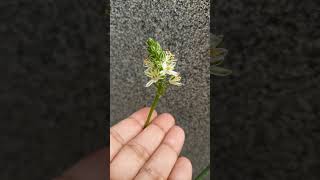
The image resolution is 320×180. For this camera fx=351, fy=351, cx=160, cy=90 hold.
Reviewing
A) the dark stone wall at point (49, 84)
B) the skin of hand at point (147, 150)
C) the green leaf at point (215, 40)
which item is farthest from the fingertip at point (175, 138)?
the dark stone wall at point (49, 84)

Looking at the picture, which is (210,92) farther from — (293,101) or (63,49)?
(63,49)

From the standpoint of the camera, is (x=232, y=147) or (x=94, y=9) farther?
(x=232, y=147)

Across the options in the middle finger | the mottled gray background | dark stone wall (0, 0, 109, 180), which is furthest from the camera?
the mottled gray background

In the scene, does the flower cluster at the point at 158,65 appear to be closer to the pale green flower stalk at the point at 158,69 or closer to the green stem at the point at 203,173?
the pale green flower stalk at the point at 158,69

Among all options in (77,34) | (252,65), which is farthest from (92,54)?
(252,65)

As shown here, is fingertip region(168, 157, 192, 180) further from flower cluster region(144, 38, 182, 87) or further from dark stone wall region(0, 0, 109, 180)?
dark stone wall region(0, 0, 109, 180)

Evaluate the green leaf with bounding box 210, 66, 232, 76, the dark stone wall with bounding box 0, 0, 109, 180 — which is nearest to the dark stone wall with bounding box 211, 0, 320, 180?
the green leaf with bounding box 210, 66, 232, 76

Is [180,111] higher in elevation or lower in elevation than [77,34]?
lower
